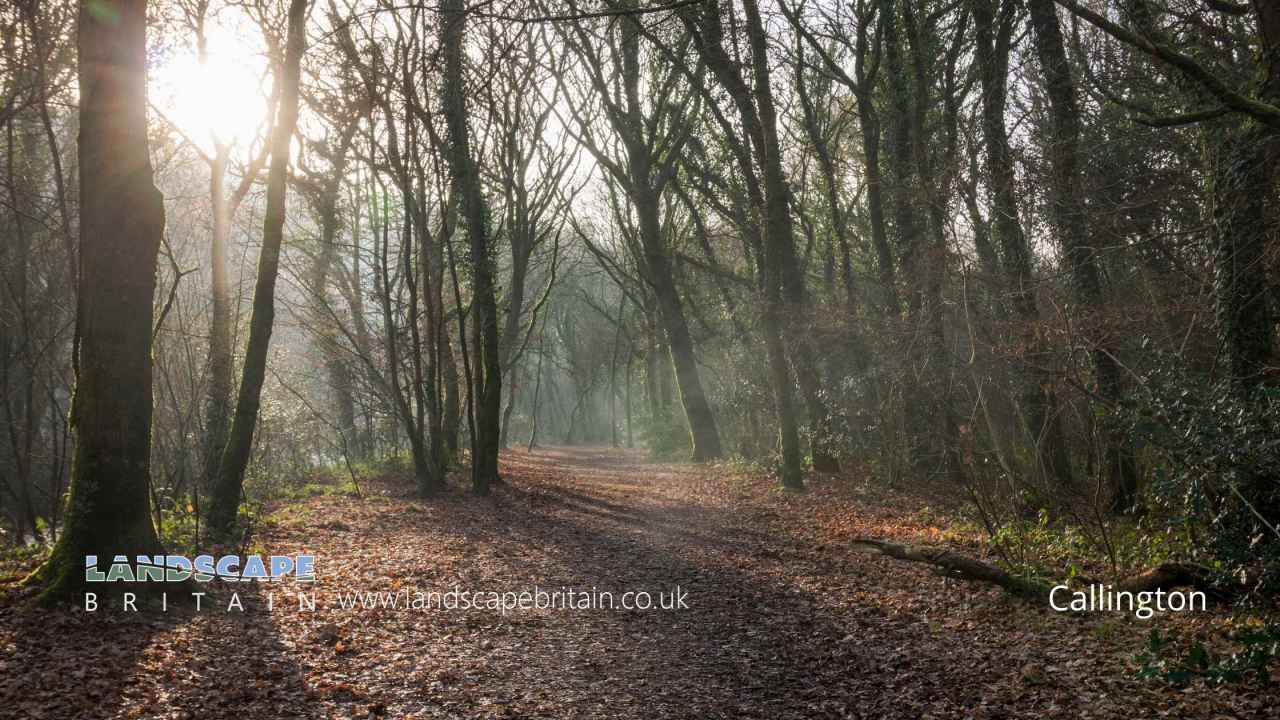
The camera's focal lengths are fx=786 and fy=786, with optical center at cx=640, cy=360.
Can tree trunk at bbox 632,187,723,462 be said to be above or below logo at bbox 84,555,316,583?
above

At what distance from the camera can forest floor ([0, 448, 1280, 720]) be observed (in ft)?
15.1

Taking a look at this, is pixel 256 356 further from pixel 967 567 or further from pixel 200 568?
pixel 967 567

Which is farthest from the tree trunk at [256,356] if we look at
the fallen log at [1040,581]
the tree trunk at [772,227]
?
the fallen log at [1040,581]

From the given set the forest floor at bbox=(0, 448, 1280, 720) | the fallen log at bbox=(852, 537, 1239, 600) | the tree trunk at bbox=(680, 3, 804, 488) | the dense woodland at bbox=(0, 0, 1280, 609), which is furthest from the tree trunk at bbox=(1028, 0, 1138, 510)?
the tree trunk at bbox=(680, 3, 804, 488)

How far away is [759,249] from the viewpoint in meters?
17.8

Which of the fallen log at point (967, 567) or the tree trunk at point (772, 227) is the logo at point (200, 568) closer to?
the fallen log at point (967, 567)

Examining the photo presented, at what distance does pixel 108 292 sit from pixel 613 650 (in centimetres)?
467

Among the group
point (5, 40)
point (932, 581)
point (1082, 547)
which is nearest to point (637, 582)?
point (932, 581)

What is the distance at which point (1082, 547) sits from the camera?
7.49 metres

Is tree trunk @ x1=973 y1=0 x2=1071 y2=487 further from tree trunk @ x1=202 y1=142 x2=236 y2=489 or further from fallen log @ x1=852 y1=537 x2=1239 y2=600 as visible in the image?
tree trunk @ x1=202 y1=142 x2=236 y2=489

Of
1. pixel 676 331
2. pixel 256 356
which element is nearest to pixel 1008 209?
pixel 256 356

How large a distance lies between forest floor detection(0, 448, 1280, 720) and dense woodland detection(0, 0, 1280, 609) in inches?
40.7

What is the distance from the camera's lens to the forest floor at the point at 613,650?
4.59 metres

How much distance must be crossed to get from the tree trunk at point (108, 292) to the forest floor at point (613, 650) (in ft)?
2.27
